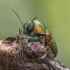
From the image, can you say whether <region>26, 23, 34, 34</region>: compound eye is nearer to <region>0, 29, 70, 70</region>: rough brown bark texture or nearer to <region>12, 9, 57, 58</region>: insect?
<region>12, 9, 57, 58</region>: insect

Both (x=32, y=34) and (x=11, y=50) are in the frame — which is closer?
(x=11, y=50)

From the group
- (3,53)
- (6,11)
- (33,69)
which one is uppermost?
(6,11)

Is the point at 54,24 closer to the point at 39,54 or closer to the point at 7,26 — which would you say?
the point at 7,26

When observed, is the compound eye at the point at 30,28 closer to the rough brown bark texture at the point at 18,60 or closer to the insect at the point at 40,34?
the insect at the point at 40,34

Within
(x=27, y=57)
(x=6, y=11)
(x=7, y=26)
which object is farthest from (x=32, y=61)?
(x=6, y=11)

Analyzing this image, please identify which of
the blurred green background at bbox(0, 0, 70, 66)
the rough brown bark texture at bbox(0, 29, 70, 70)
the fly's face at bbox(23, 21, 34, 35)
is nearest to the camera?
the rough brown bark texture at bbox(0, 29, 70, 70)

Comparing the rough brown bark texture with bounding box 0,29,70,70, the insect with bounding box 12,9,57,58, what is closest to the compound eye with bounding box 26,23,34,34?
the insect with bounding box 12,9,57,58

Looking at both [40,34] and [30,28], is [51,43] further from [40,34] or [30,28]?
[30,28]
